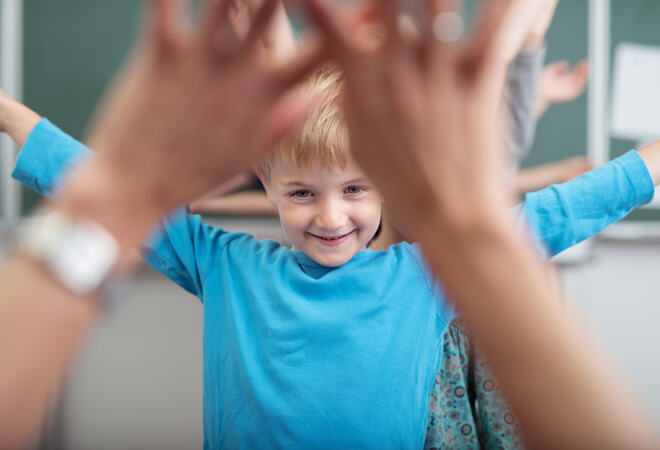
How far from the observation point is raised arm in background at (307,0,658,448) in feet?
1.09

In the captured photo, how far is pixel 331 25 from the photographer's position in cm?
33

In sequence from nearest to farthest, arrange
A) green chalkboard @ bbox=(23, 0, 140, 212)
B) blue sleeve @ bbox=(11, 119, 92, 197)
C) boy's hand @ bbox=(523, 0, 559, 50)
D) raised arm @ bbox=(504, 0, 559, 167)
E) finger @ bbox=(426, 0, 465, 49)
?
finger @ bbox=(426, 0, 465, 49) → blue sleeve @ bbox=(11, 119, 92, 197) → boy's hand @ bbox=(523, 0, 559, 50) → raised arm @ bbox=(504, 0, 559, 167) → green chalkboard @ bbox=(23, 0, 140, 212)

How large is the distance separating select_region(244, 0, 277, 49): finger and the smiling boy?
1.34 feet

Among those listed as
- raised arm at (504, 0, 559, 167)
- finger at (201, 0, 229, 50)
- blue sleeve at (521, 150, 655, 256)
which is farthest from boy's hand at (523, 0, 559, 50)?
finger at (201, 0, 229, 50)

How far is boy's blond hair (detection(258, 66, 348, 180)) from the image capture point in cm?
77

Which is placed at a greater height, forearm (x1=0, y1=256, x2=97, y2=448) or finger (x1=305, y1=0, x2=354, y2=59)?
finger (x1=305, y1=0, x2=354, y2=59)

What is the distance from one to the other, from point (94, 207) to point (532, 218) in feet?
1.93

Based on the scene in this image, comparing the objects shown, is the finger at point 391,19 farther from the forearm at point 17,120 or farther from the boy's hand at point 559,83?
the boy's hand at point 559,83

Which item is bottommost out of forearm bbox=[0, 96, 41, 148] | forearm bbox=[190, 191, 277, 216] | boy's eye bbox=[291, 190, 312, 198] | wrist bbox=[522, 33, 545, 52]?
boy's eye bbox=[291, 190, 312, 198]

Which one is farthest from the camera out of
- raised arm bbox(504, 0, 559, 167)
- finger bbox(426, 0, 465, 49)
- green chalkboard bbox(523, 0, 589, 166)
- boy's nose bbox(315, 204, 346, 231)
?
green chalkboard bbox(523, 0, 589, 166)

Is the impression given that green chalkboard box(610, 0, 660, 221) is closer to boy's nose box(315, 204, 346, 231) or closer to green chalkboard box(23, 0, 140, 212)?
boy's nose box(315, 204, 346, 231)

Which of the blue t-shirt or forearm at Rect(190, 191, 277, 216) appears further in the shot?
forearm at Rect(190, 191, 277, 216)

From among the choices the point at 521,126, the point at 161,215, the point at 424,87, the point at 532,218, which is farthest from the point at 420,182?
the point at 521,126

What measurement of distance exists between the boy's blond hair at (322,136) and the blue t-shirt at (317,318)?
0.55ft
